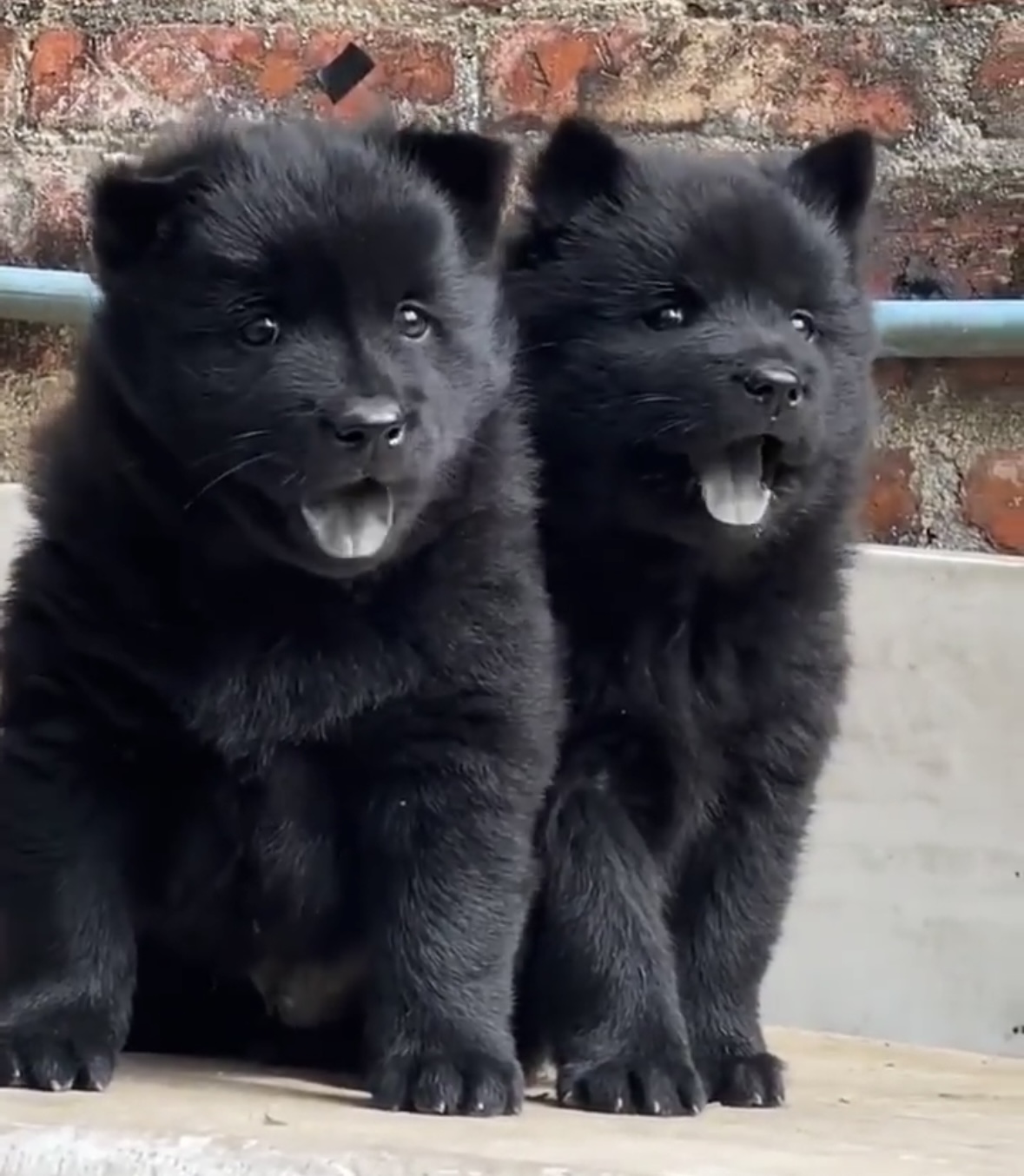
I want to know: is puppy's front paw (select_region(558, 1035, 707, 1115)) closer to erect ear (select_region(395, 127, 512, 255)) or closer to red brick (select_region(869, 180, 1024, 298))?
erect ear (select_region(395, 127, 512, 255))

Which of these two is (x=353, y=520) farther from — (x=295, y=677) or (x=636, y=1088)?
(x=636, y=1088)

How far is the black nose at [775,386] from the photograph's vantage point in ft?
8.00

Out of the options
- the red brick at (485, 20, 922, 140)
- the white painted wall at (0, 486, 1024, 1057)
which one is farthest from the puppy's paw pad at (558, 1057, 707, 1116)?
the red brick at (485, 20, 922, 140)

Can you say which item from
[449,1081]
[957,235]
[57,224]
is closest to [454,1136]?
[449,1081]

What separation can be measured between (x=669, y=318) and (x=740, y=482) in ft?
0.65

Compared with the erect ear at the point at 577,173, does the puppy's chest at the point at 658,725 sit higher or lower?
lower

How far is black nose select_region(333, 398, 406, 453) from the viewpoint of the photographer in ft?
6.99

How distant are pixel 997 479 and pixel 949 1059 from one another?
0.93 m

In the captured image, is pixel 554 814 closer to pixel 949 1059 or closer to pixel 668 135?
pixel 949 1059

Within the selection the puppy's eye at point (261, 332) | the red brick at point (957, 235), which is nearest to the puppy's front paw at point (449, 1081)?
the puppy's eye at point (261, 332)

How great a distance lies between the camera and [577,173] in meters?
2.71

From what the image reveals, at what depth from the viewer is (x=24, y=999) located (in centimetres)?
226

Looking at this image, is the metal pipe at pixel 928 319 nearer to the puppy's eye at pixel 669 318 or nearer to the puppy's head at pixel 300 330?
the puppy's eye at pixel 669 318

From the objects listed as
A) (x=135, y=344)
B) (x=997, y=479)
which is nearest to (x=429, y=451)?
(x=135, y=344)
